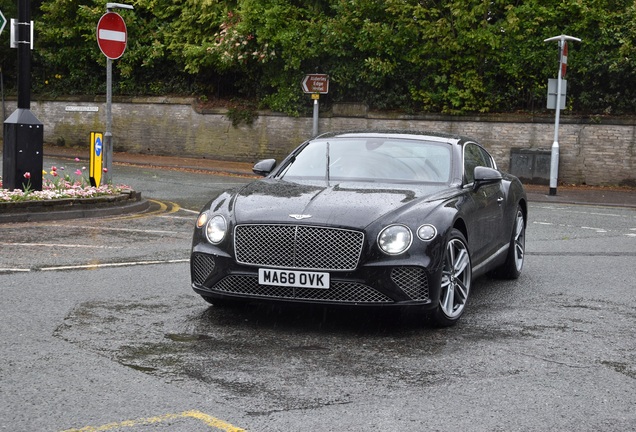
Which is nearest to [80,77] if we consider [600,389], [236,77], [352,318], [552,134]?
[236,77]

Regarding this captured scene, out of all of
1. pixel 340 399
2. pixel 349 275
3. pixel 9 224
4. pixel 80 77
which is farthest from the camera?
pixel 80 77

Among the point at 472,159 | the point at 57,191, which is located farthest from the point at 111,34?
the point at 472,159

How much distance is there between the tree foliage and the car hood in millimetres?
19933

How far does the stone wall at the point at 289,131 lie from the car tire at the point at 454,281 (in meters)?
15.9

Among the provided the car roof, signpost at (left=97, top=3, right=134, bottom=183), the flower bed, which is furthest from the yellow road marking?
signpost at (left=97, top=3, right=134, bottom=183)

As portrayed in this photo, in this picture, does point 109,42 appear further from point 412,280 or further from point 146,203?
point 412,280

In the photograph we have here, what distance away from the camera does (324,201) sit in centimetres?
725

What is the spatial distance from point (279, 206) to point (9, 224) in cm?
745

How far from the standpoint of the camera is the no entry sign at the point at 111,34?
17.0 metres

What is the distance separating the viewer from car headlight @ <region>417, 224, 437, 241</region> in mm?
6969

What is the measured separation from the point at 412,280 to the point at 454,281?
0.70 metres

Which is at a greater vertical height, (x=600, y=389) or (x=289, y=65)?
(x=289, y=65)

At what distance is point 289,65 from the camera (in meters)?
30.8

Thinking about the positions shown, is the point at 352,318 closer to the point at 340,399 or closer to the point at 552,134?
the point at 340,399
